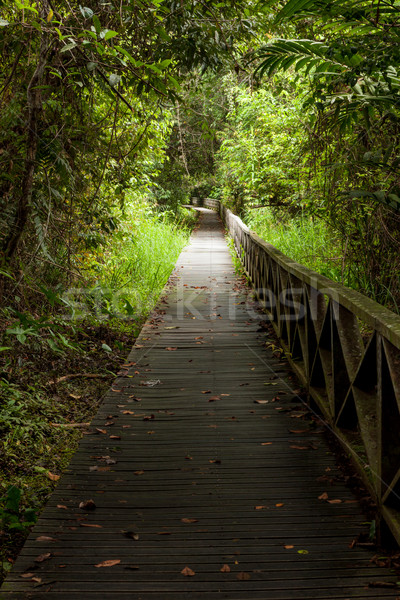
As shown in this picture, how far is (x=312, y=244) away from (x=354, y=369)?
7.26 m

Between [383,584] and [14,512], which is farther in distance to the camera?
[14,512]

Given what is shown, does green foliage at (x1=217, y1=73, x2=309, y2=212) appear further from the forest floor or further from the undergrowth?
the forest floor

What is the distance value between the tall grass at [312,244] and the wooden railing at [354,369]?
1987mm

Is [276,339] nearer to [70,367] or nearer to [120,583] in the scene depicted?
[70,367]

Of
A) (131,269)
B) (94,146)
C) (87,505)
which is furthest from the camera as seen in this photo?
(131,269)

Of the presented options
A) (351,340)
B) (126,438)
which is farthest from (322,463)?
(126,438)

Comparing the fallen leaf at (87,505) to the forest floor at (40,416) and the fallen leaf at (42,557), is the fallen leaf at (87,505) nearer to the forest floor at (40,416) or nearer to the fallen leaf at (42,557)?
the forest floor at (40,416)

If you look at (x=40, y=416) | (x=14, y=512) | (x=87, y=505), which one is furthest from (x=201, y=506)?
(x=40, y=416)

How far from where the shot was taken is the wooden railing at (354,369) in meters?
2.41

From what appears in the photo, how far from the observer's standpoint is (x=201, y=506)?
2973 mm

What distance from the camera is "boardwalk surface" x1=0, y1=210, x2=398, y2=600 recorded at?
2.29m

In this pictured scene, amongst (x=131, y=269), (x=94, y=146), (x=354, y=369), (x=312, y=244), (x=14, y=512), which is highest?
A: (x=94, y=146)

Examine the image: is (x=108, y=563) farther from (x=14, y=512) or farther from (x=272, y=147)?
(x=272, y=147)

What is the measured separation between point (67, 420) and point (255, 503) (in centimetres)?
207
